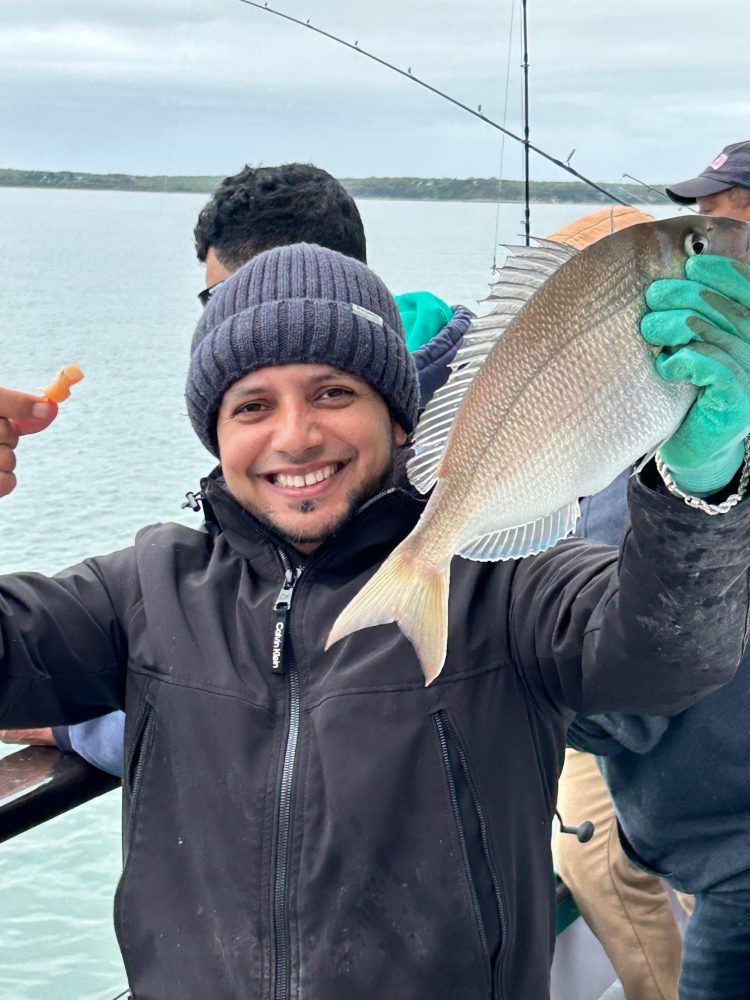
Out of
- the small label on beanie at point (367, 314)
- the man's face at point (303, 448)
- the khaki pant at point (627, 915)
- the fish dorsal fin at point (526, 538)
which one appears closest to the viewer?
the fish dorsal fin at point (526, 538)

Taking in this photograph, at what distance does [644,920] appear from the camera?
2844 mm

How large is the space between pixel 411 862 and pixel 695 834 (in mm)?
741

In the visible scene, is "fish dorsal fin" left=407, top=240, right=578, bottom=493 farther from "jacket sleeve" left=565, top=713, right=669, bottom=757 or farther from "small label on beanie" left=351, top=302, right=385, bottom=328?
"jacket sleeve" left=565, top=713, right=669, bottom=757

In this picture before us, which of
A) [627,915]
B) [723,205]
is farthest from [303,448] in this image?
[723,205]

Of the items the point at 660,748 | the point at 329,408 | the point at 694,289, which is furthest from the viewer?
the point at 660,748

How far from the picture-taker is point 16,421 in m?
1.82

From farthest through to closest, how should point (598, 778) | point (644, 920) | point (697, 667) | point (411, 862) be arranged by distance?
1. point (598, 778)
2. point (644, 920)
3. point (411, 862)
4. point (697, 667)

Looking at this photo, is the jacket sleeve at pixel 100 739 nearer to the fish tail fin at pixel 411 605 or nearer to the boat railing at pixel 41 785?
the boat railing at pixel 41 785

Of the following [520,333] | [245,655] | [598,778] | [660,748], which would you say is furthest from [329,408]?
[598,778]

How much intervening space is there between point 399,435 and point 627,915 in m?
1.57

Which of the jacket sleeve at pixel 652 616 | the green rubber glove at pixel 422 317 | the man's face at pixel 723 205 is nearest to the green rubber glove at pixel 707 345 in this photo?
the jacket sleeve at pixel 652 616

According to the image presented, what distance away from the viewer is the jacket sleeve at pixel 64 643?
1.84 metres

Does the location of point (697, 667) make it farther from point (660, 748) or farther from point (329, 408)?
point (329, 408)

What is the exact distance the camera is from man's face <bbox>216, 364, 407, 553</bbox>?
1.87 m
